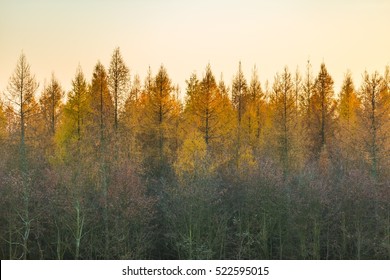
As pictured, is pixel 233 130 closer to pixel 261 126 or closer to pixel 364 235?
pixel 261 126

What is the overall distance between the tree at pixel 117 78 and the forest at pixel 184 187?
0.07m

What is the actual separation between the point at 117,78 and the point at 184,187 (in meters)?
9.35

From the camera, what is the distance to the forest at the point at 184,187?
1084 inches

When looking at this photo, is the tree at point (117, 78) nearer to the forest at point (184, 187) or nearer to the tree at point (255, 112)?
the forest at point (184, 187)

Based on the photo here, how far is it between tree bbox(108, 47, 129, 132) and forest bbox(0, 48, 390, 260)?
69 millimetres

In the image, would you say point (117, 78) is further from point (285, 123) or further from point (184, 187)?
point (285, 123)

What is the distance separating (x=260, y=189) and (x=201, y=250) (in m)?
4.88

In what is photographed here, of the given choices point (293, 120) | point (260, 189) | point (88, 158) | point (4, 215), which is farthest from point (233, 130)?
point (4, 215)

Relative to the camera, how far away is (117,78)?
34250 millimetres

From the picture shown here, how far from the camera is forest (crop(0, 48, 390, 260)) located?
27.5 m

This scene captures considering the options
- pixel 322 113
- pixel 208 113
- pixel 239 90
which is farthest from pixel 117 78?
pixel 322 113

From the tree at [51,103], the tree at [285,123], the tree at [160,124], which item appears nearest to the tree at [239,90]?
the tree at [285,123]

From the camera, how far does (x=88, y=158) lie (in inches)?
1170

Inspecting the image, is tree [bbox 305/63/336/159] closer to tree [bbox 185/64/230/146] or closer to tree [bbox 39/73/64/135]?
tree [bbox 185/64/230/146]
